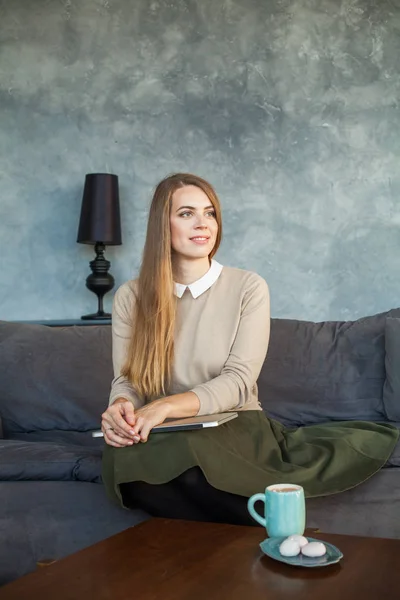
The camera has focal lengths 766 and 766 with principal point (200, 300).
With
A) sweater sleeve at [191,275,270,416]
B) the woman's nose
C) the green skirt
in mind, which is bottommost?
the green skirt

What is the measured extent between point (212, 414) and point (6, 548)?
716mm

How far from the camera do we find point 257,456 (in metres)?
1.89

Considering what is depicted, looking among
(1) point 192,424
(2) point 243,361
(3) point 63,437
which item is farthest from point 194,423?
(3) point 63,437

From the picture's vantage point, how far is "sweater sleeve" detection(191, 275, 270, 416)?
197 centimetres

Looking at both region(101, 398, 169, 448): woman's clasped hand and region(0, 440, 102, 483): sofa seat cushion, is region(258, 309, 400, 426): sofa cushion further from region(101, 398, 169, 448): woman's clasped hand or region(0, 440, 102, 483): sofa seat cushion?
region(101, 398, 169, 448): woman's clasped hand

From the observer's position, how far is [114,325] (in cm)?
223

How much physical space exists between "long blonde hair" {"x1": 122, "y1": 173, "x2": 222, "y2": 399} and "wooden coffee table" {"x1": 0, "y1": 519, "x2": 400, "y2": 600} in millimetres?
781

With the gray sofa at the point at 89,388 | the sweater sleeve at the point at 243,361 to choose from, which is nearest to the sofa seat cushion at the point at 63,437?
the gray sofa at the point at 89,388

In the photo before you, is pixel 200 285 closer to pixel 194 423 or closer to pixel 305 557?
pixel 194 423

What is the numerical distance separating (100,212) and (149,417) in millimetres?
1957

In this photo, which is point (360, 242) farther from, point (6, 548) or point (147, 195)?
point (6, 548)

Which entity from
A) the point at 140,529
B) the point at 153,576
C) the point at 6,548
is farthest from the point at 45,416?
the point at 153,576

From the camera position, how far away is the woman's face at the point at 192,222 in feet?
7.06

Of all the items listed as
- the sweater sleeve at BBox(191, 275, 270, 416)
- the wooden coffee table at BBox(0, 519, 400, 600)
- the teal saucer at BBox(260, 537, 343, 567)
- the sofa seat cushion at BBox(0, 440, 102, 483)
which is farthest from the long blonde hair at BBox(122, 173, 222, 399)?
the teal saucer at BBox(260, 537, 343, 567)
